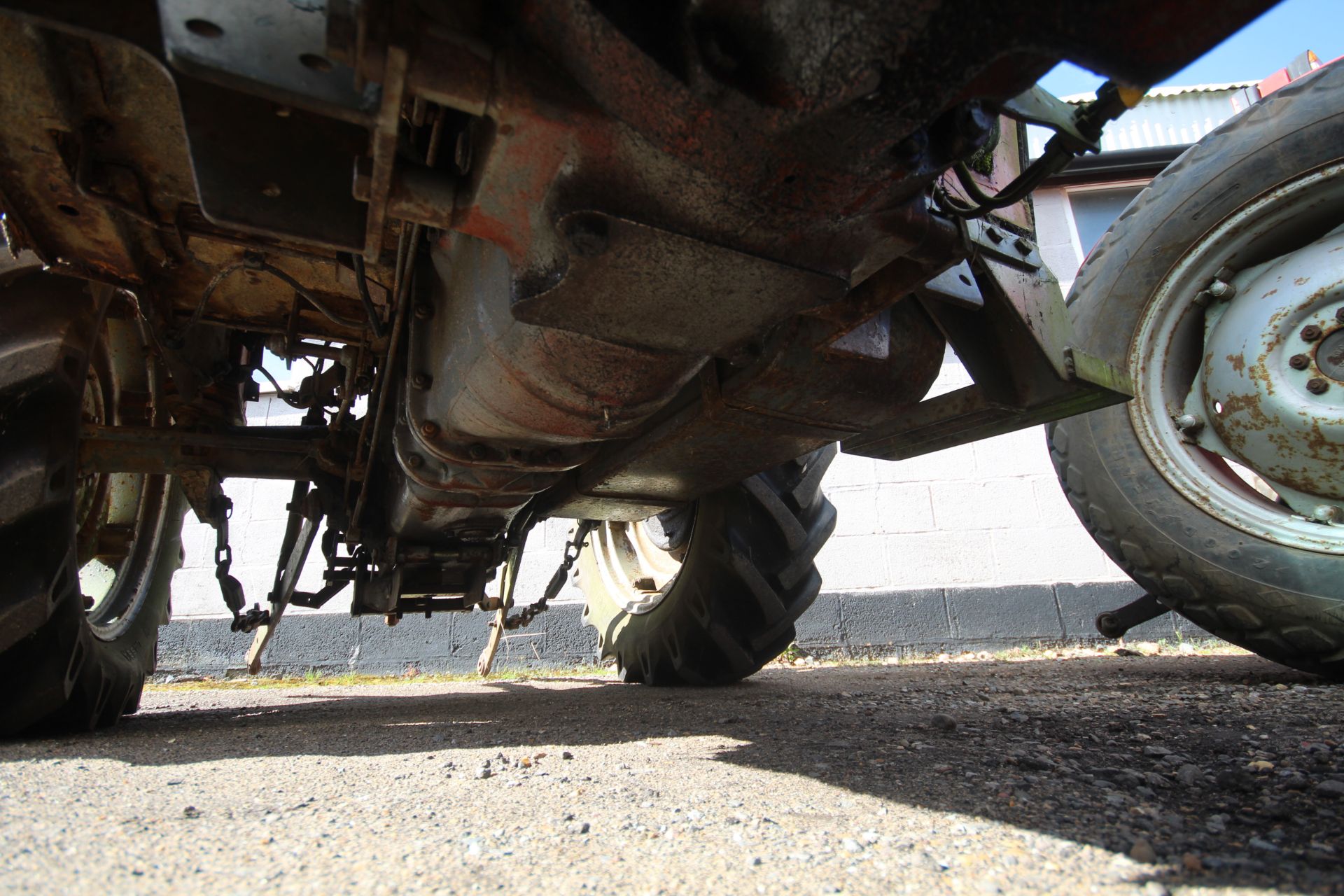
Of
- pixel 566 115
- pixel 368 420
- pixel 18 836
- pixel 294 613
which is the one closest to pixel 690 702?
pixel 368 420

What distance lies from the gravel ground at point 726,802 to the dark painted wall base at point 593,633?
2.33m

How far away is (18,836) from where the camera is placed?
2.31ft

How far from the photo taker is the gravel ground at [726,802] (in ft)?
2.06

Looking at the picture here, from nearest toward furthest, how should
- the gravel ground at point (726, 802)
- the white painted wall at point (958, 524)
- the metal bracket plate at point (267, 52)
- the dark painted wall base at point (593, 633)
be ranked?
the metal bracket plate at point (267, 52)
the gravel ground at point (726, 802)
the dark painted wall base at point (593, 633)
the white painted wall at point (958, 524)

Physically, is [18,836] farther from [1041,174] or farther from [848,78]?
[1041,174]

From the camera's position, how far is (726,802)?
86cm

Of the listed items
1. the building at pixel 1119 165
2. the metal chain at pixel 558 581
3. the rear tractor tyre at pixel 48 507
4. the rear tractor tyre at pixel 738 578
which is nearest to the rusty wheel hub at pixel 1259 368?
the rear tractor tyre at pixel 738 578

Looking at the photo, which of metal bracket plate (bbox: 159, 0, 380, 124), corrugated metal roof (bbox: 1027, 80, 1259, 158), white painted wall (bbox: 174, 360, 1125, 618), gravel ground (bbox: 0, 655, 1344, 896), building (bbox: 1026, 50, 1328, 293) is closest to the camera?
metal bracket plate (bbox: 159, 0, 380, 124)

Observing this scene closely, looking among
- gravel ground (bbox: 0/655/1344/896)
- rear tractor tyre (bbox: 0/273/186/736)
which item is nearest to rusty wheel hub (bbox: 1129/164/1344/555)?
gravel ground (bbox: 0/655/1344/896)

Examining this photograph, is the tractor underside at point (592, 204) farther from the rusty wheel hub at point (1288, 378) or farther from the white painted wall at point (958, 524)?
the white painted wall at point (958, 524)

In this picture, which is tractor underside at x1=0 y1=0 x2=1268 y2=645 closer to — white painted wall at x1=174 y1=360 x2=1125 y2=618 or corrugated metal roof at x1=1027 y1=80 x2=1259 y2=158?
white painted wall at x1=174 y1=360 x2=1125 y2=618

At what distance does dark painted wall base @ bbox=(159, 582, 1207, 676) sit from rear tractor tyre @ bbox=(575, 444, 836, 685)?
6.03 feet

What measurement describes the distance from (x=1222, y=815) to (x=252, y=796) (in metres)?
1.11

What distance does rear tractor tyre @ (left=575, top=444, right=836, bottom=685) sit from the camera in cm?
198
